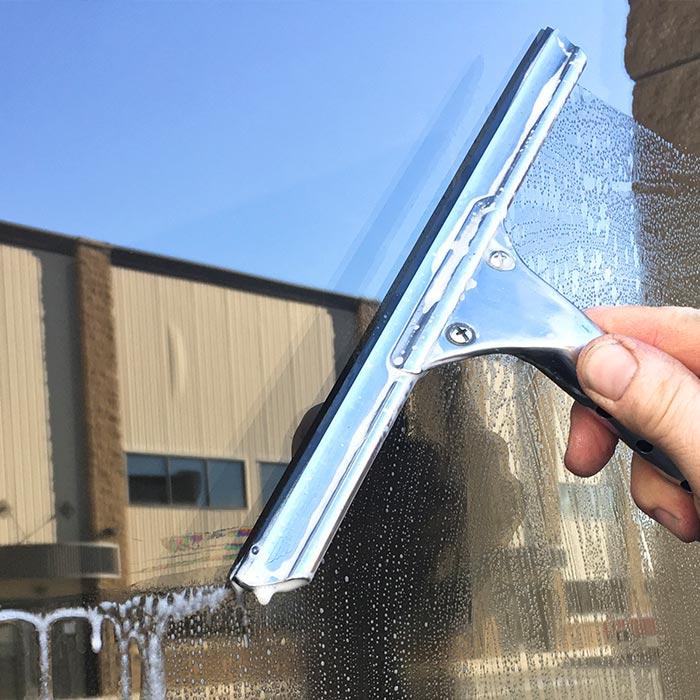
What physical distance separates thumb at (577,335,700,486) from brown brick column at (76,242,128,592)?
0.80ft

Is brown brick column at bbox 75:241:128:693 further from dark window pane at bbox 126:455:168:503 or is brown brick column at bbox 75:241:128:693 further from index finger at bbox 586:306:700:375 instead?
index finger at bbox 586:306:700:375

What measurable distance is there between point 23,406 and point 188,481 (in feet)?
0.35

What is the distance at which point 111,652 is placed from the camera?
54cm

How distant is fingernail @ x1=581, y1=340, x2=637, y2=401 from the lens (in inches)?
20.1

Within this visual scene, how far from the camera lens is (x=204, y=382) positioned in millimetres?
579

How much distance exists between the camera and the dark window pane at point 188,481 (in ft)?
1.82

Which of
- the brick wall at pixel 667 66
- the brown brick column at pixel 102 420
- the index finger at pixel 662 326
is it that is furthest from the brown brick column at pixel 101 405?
the brick wall at pixel 667 66

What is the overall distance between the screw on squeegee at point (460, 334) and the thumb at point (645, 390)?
0.06 metres

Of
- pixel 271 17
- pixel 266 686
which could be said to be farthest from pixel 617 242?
pixel 266 686

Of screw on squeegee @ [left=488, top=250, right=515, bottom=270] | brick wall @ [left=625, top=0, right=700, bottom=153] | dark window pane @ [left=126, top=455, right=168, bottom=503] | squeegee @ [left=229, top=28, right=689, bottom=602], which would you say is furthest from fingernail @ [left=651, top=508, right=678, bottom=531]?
brick wall @ [left=625, top=0, right=700, bottom=153]

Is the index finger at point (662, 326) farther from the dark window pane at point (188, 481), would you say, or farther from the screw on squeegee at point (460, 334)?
the dark window pane at point (188, 481)

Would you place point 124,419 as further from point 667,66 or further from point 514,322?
point 667,66

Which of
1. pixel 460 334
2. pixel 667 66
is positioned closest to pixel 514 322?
pixel 460 334

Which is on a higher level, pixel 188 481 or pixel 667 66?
pixel 667 66
